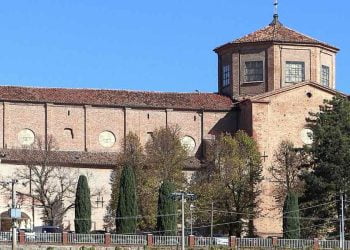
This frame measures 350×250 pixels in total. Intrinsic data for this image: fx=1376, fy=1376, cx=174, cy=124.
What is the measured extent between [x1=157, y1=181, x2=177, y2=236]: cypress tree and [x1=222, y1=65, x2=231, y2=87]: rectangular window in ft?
75.2

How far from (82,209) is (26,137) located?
16.8 m

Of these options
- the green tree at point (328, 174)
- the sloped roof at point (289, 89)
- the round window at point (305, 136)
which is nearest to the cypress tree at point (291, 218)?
the green tree at point (328, 174)

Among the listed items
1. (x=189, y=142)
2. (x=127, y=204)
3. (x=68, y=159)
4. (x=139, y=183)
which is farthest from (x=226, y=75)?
(x=127, y=204)

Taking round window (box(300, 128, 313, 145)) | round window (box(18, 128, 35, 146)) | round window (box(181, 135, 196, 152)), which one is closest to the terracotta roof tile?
round window (box(300, 128, 313, 145))

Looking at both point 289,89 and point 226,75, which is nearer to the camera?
point 289,89

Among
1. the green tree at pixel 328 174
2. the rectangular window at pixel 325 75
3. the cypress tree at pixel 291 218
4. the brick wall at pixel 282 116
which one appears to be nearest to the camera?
the cypress tree at pixel 291 218

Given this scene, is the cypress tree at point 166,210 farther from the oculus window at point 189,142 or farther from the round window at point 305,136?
the round window at point 305,136

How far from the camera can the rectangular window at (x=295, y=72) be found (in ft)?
370

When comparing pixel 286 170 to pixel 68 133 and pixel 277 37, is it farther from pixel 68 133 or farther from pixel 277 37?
pixel 68 133

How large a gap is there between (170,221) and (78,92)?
22658mm

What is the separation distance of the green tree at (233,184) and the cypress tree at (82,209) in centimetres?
899

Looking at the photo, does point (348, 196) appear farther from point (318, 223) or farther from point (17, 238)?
point (17, 238)

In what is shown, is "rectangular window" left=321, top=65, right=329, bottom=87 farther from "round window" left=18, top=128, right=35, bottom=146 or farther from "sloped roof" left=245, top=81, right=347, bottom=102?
"round window" left=18, top=128, right=35, bottom=146

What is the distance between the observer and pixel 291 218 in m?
92.5
